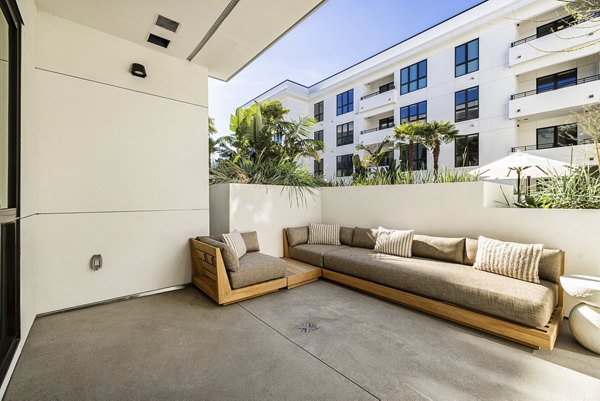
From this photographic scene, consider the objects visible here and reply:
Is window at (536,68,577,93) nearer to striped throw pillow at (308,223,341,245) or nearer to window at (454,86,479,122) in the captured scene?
window at (454,86,479,122)

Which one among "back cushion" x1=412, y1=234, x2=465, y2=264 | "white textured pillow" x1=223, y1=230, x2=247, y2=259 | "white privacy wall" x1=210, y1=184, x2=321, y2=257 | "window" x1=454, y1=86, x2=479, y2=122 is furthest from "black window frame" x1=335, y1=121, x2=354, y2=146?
"white textured pillow" x1=223, y1=230, x2=247, y2=259

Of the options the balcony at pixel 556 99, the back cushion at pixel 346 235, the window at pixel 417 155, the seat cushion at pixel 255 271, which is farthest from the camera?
the window at pixel 417 155

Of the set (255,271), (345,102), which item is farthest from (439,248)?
(345,102)

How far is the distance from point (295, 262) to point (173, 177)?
2.55 metres

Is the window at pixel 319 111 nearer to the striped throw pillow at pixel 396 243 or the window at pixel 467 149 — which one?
the window at pixel 467 149

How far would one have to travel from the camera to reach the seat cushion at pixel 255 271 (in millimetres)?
3438

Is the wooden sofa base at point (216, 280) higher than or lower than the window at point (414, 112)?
lower

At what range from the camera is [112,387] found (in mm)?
1892

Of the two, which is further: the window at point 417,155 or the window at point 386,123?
the window at point 386,123

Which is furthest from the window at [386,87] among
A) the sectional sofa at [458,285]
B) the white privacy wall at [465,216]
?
the sectional sofa at [458,285]

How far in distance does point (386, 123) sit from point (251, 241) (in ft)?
43.3

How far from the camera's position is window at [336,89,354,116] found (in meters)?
16.0

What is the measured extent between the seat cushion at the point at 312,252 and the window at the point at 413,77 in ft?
38.7

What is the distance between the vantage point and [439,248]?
3781 millimetres
